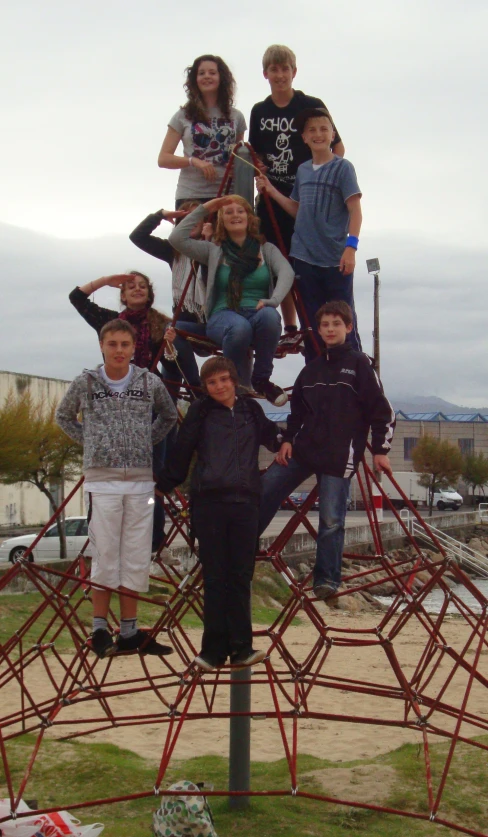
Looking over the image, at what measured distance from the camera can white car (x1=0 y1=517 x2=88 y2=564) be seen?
1906cm

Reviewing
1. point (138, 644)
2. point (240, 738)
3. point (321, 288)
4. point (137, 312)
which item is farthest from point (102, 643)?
point (321, 288)

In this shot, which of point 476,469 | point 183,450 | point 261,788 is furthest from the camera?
point 476,469

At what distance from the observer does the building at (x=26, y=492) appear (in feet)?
103

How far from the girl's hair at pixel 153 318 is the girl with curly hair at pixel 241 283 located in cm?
28

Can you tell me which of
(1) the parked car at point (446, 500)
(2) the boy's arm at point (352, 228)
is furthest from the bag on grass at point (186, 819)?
(1) the parked car at point (446, 500)

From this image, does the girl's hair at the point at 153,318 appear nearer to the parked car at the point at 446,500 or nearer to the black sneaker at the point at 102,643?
the black sneaker at the point at 102,643

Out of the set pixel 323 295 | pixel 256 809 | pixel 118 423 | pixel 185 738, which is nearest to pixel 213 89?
pixel 323 295

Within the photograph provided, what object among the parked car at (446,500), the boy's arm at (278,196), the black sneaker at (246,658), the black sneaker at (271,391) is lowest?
the parked car at (446,500)

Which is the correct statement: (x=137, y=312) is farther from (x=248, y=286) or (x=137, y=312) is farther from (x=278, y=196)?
(x=278, y=196)

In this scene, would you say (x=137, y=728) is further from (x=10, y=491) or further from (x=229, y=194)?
(x=10, y=491)

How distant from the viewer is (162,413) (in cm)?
491

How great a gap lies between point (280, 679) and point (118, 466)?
198 inches

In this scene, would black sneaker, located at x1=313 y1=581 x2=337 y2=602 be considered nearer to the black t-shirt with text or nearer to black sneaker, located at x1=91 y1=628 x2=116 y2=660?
black sneaker, located at x1=91 y1=628 x2=116 y2=660

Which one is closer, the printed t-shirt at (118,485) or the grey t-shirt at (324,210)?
the printed t-shirt at (118,485)
